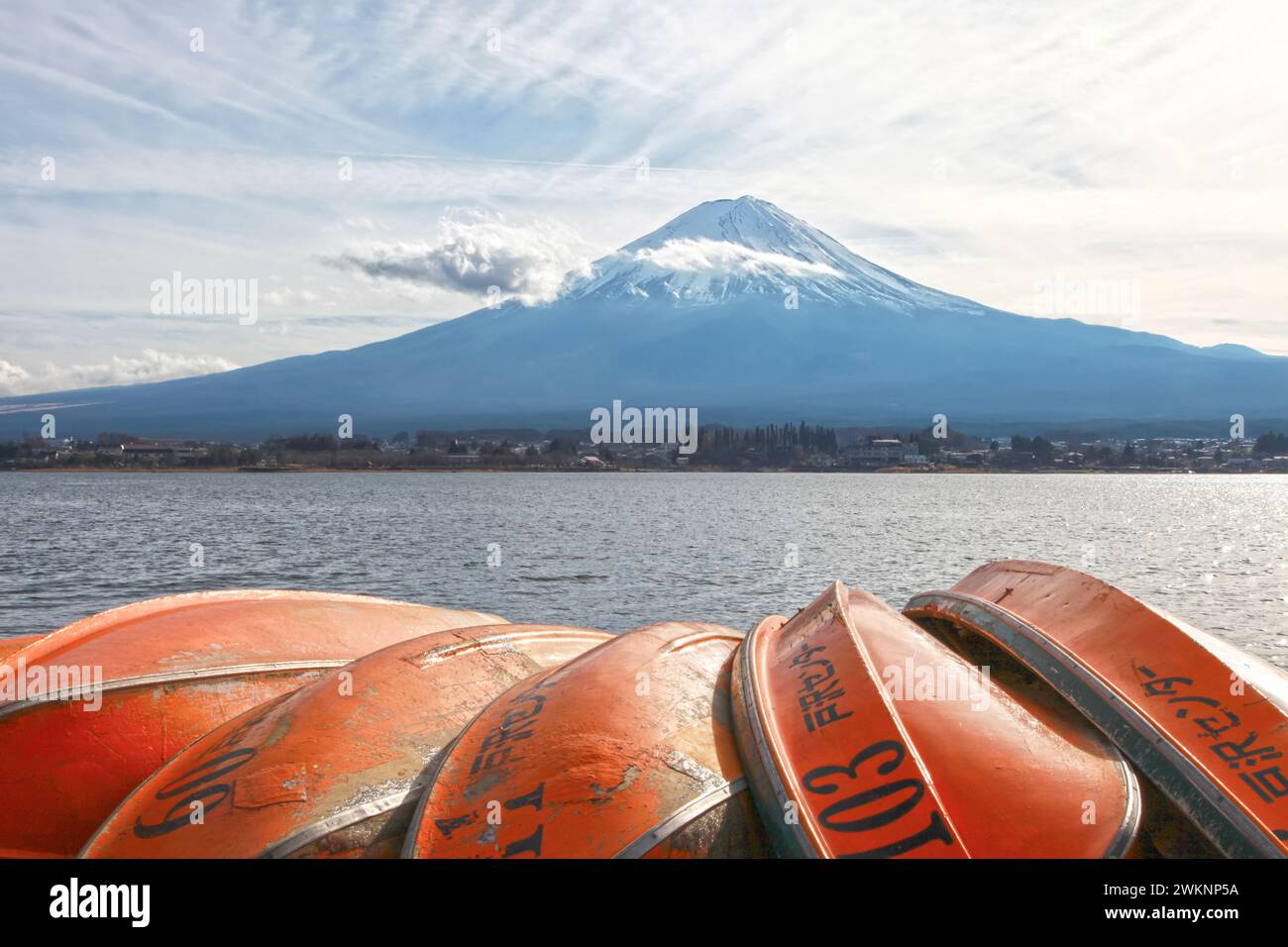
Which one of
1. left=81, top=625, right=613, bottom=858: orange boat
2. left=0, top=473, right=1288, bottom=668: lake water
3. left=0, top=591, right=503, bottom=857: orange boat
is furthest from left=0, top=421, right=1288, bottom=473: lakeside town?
left=81, top=625, right=613, bottom=858: orange boat

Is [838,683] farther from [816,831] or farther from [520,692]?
[520,692]

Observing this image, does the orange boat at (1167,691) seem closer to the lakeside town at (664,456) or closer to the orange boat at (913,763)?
the orange boat at (913,763)

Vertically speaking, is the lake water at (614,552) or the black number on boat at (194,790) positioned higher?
the black number on boat at (194,790)

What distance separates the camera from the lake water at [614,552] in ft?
77.1

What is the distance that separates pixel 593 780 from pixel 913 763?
1.43 metres

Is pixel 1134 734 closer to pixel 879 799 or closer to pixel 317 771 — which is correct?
pixel 879 799

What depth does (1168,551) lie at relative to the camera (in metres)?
38.1

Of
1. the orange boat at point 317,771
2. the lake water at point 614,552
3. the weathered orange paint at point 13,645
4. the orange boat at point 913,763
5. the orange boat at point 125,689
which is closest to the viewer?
the orange boat at point 913,763

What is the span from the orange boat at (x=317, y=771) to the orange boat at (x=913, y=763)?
1.65m

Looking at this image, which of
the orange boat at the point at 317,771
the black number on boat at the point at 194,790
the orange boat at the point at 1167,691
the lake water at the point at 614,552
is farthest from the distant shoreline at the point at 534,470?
the black number on boat at the point at 194,790

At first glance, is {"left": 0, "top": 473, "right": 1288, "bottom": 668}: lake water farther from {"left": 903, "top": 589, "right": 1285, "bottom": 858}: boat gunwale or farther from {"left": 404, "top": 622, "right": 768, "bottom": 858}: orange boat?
{"left": 404, "top": 622, "right": 768, "bottom": 858}: orange boat

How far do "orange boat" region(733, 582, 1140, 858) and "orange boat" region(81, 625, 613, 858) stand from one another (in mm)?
1648
